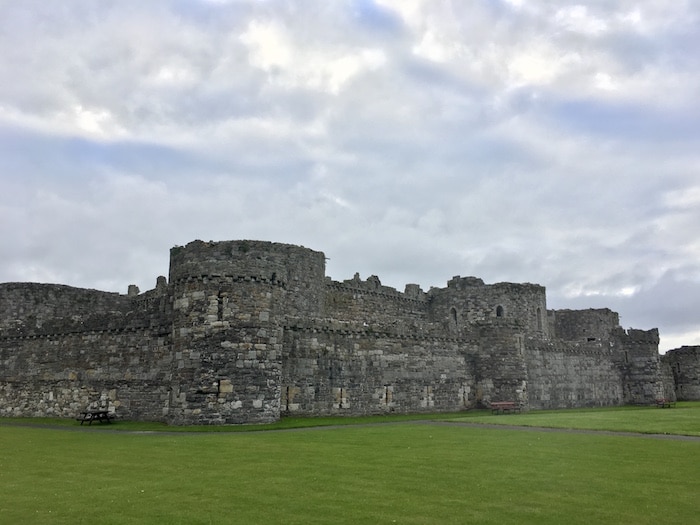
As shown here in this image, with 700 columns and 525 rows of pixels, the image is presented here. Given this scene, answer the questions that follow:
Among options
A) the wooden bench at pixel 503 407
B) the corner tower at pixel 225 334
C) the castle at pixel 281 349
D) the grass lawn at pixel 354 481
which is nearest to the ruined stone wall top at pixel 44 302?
the castle at pixel 281 349

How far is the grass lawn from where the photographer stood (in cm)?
870

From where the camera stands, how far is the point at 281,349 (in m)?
26.4

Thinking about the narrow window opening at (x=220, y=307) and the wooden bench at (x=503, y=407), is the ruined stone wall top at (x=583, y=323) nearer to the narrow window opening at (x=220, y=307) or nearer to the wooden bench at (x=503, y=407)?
the wooden bench at (x=503, y=407)

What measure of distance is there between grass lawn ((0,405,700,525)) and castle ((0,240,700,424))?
667 cm

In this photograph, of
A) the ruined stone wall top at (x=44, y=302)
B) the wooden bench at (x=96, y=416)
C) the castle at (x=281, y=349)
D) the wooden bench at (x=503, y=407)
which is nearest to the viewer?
the castle at (x=281, y=349)

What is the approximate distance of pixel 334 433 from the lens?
20609mm

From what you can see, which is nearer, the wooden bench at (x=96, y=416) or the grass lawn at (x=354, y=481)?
the grass lawn at (x=354, y=481)

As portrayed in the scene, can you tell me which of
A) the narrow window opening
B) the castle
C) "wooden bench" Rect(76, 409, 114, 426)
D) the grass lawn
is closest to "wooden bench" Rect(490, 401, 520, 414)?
Answer: the castle

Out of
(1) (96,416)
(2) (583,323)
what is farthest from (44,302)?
(2) (583,323)

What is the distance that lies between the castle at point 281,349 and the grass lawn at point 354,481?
21.9 ft

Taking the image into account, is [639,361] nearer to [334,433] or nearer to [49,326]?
[334,433]

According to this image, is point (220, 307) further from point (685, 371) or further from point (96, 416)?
point (685, 371)

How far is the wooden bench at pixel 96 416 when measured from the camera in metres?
26.0

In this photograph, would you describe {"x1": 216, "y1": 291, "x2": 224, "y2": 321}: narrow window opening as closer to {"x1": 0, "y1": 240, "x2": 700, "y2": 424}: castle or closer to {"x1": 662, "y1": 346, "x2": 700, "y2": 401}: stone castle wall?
{"x1": 0, "y1": 240, "x2": 700, "y2": 424}: castle
